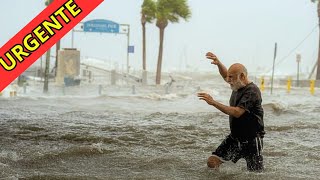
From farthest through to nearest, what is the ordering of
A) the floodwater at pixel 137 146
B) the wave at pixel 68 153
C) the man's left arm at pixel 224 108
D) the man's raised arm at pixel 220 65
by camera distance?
the wave at pixel 68 153 → the floodwater at pixel 137 146 → the man's raised arm at pixel 220 65 → the man's left arm at pixel 224 108

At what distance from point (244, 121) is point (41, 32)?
4.41 m

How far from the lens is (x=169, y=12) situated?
33625 mm

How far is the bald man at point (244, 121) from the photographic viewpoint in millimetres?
4613

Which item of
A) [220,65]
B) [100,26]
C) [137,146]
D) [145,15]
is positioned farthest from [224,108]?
[145,15]

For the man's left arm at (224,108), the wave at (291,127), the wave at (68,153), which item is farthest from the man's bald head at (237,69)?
the wave at (291,127)

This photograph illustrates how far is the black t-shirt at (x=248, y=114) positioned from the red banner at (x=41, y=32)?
4012 millimetres

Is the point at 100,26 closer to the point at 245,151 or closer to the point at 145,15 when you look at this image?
the point at 145,15

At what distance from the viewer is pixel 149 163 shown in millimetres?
6016

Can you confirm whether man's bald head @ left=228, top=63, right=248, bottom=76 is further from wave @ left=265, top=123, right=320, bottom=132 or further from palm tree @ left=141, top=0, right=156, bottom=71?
palm tree @ left=141, top=0, right=156, bottom=71

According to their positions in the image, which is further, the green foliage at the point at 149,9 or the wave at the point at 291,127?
the green foliage at the point at 149,9

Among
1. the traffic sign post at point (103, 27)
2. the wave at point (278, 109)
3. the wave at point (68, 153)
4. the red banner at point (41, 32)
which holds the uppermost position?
the traffic sign post at point (103, 27)

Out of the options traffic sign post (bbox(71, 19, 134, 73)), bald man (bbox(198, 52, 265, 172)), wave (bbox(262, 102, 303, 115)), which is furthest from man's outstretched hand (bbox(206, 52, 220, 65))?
traffic sign post (bbox(71, 19, 134, 73))

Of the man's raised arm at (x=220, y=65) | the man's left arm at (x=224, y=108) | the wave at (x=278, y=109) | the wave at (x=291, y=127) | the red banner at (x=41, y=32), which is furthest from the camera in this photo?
the wave at (x=278, y=109)

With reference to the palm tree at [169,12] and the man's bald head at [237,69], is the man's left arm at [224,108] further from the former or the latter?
the palm tree at [169,12]
